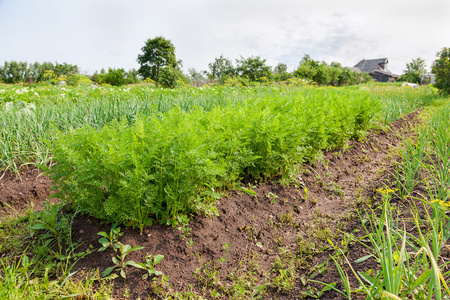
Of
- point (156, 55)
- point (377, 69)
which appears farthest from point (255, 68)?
point (377, 69)

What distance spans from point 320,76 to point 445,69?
60.6 feet

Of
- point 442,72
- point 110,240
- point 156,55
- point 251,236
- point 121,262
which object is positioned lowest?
point 251,236

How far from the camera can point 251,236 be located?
2.62 meters

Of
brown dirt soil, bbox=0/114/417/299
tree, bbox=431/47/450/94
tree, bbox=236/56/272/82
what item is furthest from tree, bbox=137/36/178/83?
brown dirt soil, bbox=0/114/417/299

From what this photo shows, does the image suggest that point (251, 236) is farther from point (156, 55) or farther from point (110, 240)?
point (156, 55)

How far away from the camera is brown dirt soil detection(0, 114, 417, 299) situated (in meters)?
2.04

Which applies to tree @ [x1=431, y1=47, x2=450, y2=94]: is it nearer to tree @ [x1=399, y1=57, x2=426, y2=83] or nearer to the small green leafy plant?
the small green leafy plant

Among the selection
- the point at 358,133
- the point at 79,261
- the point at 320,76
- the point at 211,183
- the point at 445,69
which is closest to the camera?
the point at 79,261

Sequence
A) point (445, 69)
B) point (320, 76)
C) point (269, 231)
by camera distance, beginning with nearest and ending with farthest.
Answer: point (269, 231)
point (445, 69)
point (320, 76)

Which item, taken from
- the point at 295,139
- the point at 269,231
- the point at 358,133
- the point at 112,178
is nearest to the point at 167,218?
the point at 112,178

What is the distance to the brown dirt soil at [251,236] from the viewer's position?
2.04 m

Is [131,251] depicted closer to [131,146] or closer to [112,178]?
[112,178]

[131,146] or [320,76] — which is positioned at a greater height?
[320,76]

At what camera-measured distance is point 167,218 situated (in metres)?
2.32
